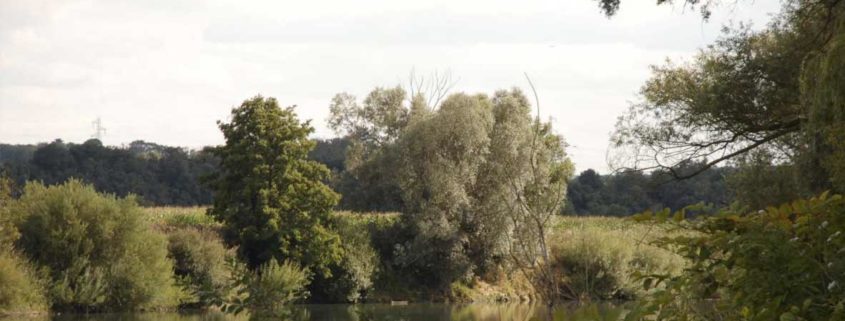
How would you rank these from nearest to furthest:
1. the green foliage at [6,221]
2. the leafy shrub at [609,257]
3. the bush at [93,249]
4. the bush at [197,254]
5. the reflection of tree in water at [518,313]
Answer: the reflection of tree in water at [518,313], the green foliage at [6,221], the bush at [93,249], the bush at [197,254], the leafy shrub at [609,257]

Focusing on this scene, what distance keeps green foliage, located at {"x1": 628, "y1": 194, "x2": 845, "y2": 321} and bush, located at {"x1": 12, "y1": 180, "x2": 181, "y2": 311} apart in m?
31.2

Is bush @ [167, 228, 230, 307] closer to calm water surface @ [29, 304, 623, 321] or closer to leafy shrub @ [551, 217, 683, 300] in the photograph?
calm water surface @ [29, 304, 623, 321]

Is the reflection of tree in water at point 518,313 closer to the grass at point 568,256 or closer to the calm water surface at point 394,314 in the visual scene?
the calm water surface at point 394,314

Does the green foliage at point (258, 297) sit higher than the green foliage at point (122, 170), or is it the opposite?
the green foliage at point (122, 170)

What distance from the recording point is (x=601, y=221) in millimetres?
57531

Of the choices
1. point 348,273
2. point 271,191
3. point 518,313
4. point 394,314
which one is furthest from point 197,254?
point 518,313

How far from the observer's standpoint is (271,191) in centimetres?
4081

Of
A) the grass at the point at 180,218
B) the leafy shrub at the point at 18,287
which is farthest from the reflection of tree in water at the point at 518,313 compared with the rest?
the leafy shrub at the point at 18,287

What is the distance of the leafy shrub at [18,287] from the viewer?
31750mm

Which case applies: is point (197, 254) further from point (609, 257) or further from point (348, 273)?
point (609, 257)

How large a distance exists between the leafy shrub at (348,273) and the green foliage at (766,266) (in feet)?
121

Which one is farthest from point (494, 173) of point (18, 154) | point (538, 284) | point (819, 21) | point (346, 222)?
point (18, 154)

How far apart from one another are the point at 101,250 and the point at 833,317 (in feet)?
111

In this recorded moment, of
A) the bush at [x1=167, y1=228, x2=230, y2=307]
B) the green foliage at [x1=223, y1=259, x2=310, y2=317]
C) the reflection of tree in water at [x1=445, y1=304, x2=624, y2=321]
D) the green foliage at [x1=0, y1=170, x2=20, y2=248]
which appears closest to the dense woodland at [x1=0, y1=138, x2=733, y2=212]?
the reflection of tree in water at [x1=445, y1=304, x2=624, y2=321]
